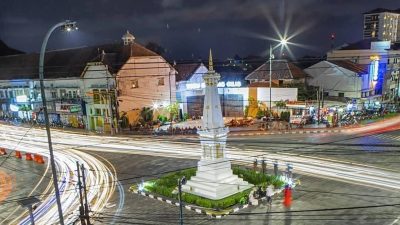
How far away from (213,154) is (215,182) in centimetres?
167

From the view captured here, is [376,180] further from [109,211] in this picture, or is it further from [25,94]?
[25,94]

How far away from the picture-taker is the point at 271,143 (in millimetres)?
33562

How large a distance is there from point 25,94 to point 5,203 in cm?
3843

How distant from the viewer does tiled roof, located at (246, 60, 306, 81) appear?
162 ft

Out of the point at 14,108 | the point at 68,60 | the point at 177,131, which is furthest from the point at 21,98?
the point at 177,131

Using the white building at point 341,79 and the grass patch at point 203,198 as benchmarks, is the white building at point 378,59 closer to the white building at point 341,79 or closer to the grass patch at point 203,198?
the white building at point 341,79

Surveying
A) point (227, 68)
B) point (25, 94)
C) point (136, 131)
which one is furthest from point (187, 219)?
point (227, 68)

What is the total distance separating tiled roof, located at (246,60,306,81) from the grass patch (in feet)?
89.4

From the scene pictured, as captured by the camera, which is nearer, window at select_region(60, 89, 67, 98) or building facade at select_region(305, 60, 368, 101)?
building facade at select_region(305, 60, 368, 101)

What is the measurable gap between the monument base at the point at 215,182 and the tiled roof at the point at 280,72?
30.3 m

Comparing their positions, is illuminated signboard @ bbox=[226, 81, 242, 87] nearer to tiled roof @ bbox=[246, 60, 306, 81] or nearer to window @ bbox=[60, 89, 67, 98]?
tiled roof @ bbox=[246, 60, 306, 81]

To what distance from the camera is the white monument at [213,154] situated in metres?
20.8

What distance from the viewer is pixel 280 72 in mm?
50375

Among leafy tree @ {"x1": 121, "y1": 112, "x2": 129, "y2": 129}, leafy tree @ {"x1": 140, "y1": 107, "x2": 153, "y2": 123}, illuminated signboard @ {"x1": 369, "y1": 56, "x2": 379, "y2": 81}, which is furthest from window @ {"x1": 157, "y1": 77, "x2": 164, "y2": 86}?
illuminated signboard @ {"x1": 369, "y1": 56, "x2": 379, "y2": 81}
